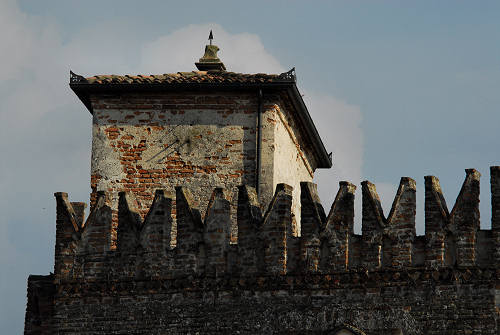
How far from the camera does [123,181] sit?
25.5m

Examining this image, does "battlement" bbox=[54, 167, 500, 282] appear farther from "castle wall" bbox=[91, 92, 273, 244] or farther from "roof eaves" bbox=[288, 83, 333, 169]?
"roof eaves" bbox=[288, 83, 333, 169]

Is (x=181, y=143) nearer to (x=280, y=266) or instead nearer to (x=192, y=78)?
(x=192, y=78)

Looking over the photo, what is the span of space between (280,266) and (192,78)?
4.65 m

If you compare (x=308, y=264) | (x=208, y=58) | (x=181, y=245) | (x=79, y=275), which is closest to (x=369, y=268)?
(x=308, y=264)

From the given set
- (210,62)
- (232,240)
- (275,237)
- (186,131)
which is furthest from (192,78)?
(275,237)

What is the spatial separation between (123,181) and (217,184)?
5.56ft

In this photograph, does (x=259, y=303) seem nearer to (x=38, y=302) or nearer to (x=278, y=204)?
(x=278, y=204)

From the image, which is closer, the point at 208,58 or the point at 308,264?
the point at 308,264

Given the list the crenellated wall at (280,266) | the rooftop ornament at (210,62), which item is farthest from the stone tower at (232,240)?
the rooftop ornament at (210,62)

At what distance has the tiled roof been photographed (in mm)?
25359

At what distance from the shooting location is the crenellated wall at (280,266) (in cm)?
2197

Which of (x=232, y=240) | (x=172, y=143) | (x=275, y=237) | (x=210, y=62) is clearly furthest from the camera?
(x=210, y=62)

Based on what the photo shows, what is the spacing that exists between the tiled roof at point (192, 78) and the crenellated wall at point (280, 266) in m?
2.62

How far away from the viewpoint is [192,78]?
84.5 feet
